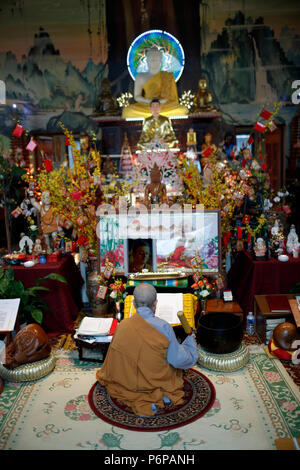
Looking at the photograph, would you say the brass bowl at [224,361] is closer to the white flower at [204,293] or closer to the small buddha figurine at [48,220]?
the white flower at [204,293]

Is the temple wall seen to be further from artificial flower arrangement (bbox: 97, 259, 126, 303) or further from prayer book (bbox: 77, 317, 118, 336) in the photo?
prayer book (bbox: 77, 317, 118, 336)

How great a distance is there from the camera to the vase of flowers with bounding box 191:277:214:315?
484cm

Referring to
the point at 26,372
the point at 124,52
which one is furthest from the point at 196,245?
the point at 124,52

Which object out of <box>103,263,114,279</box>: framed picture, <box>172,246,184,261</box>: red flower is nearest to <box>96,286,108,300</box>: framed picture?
<box>103,263,114,279</box>: framed picture

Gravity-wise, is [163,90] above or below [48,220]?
above

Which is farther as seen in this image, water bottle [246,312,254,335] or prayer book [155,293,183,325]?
water bottle [246,312,254,335]

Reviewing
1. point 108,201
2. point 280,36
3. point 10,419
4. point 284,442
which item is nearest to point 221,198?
point 108,201

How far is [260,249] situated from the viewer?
509 centimetres

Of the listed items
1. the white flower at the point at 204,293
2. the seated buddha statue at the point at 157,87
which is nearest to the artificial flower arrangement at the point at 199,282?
the white flower at the point at 204,293

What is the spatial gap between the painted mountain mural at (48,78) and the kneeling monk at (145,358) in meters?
8.44

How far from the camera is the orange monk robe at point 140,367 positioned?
329 cm

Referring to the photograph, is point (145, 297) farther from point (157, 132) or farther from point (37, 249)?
point (157, 132)

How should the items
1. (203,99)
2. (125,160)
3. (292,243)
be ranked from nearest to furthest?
(292,243) < (203,99) < (125,160)

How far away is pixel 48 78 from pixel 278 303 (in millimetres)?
8580
